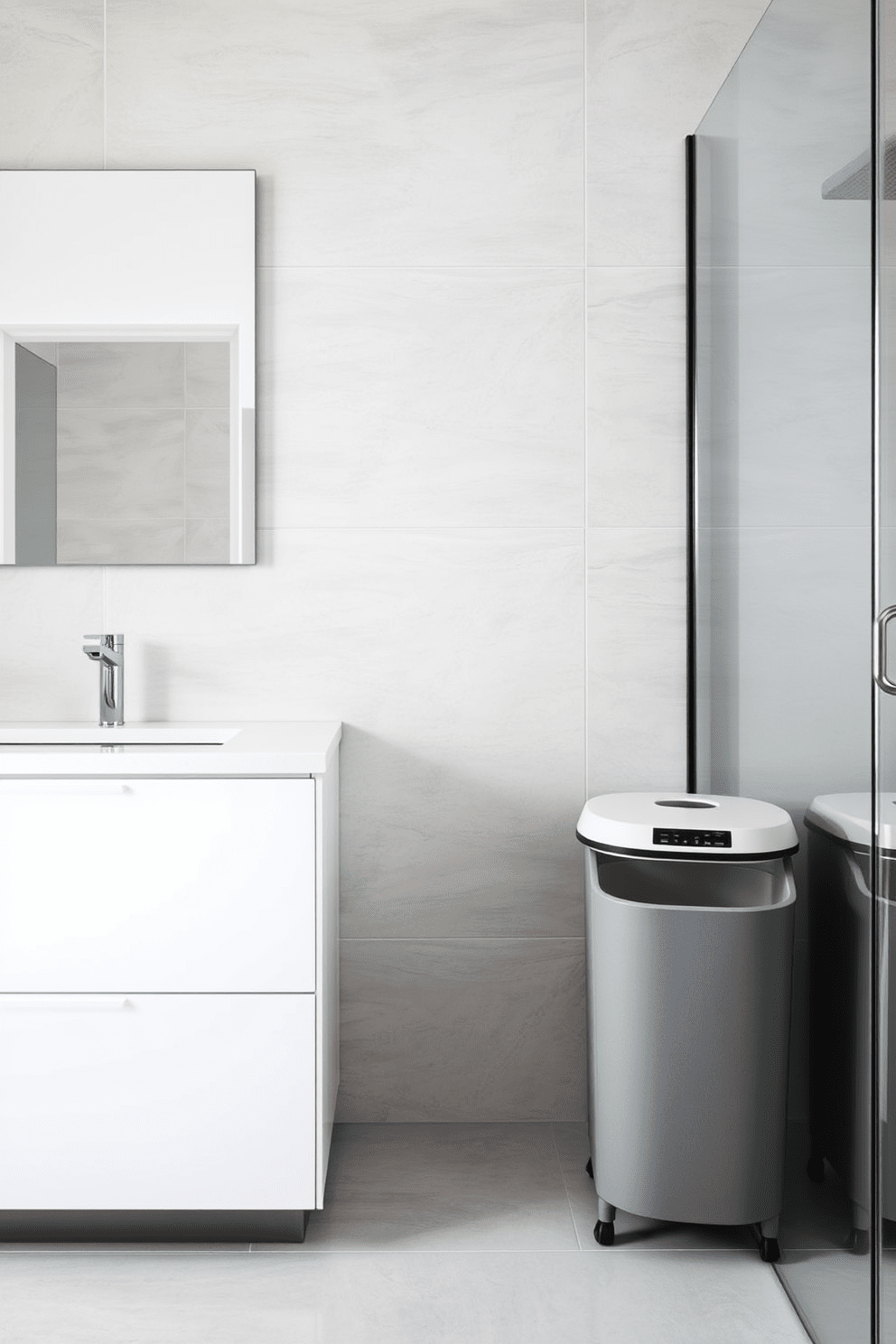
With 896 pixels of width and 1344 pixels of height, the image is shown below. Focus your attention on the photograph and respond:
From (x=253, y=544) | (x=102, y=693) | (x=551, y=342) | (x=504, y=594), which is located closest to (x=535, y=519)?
(x=504, y=594)

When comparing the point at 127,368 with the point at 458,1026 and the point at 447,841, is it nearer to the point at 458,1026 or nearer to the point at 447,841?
the point at 447,841

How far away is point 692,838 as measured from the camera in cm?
163

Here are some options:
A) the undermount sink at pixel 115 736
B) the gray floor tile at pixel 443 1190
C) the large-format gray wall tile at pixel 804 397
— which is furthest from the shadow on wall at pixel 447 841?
the large-format gray wall tile at pixel 804 397

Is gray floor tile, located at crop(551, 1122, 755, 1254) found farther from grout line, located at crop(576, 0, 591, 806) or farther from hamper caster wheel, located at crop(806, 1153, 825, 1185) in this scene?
grout line, located at crop(576, 0, 591, 806)

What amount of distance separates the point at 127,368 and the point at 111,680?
0.63m

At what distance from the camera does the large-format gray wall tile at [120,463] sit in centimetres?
210

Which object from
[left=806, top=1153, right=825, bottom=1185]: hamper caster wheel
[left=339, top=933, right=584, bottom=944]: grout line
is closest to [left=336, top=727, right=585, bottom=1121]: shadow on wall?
[left=339, top=933, right=584, bottom=944]: grout line

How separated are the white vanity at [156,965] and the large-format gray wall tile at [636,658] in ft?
2.47

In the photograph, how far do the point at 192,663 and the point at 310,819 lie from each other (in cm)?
65

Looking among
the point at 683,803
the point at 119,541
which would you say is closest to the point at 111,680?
the point at 119,541

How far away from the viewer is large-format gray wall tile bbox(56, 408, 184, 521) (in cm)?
210

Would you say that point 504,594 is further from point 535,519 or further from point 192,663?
point 192,663

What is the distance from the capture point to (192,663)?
2141 mm

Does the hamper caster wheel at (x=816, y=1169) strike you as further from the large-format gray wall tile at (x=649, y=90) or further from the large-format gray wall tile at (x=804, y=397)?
the large-format gray wall tile at (x=649, y=90)
